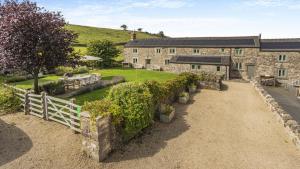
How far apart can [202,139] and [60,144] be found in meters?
7.50

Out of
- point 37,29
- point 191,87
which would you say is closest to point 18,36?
point 37,29

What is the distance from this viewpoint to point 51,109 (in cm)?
1205

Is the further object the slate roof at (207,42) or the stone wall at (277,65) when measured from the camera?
the slate roof at (207,42)

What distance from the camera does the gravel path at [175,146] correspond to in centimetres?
883

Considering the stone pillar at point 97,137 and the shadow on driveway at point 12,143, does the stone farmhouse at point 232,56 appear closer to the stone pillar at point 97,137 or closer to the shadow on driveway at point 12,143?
the stone pillar at point 97,137

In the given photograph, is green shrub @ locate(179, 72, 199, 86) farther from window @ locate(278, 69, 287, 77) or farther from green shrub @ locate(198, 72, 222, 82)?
window @ locate(278, 69, 287, 77)

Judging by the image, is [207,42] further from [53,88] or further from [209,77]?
[53,88]

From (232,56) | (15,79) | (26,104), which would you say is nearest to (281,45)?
(232,56)

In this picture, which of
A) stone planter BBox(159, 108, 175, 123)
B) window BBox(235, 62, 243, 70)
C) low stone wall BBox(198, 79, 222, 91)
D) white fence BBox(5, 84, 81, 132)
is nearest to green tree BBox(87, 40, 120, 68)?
low stone wall BBox(198, 79, 222, 91)

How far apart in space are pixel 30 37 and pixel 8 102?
483 centimetres

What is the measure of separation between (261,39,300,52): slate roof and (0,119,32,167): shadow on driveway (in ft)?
123

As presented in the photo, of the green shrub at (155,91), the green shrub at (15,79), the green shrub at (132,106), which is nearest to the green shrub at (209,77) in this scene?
the green shrub at (155,91)

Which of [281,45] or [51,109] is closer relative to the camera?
[51,109]

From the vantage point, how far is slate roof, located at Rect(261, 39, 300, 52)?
1346 inches
